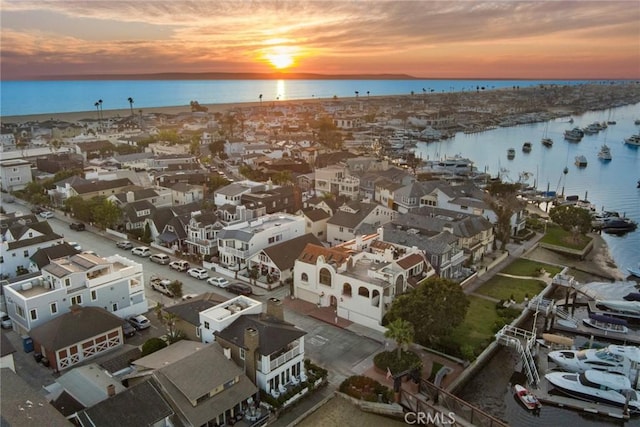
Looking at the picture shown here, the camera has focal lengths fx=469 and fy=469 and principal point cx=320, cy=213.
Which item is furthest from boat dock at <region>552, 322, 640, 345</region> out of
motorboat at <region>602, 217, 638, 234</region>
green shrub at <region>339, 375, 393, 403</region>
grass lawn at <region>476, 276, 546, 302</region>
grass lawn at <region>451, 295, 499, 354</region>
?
motorboat at <region>602, 217, 638, 234</region>

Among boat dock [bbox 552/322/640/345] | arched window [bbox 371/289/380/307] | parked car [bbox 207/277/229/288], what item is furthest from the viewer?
parked car [bbox 207/277/229/288]

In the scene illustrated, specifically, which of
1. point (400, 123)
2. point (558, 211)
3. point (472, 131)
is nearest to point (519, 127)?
point (472, 131)

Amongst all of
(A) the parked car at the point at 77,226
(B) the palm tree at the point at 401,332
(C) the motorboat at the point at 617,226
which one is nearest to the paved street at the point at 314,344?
(B) the palm tree at the point at 401,332

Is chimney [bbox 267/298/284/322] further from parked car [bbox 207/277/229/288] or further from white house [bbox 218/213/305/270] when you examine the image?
white house [bbox 218/213/305/270]

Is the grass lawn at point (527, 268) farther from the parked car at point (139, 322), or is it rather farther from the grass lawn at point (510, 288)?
the parked car at point (139, 322)

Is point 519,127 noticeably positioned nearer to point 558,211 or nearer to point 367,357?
point 558,211

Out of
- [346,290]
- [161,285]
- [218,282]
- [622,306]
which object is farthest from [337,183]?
[622,306]

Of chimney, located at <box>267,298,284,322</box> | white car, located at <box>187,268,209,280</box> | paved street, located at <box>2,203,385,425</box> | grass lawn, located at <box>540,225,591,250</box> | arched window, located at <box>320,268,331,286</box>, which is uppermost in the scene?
chimney, located at <box>267,298,284,322</box>
